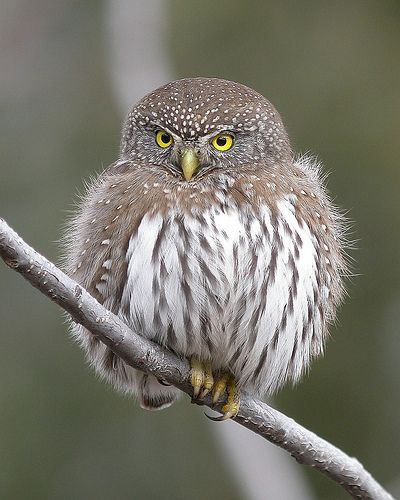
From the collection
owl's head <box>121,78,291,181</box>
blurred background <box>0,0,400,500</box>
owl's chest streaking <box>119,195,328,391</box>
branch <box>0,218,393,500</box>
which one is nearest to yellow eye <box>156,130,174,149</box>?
owl's head <box>121,78,291,181</box>

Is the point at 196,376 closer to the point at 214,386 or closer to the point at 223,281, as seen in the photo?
the point at 214,386

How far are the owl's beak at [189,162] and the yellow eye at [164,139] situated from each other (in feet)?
0.40

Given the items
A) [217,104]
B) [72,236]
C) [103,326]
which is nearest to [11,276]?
[72,236]

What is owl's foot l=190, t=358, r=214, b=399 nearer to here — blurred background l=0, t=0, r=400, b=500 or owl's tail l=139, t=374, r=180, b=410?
owl's tail l=139, t=374, r=180, b=410

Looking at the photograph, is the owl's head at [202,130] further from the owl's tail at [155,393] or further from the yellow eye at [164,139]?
the owl's tail at [155,393]

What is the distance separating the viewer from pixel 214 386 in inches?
192

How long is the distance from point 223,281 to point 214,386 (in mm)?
456

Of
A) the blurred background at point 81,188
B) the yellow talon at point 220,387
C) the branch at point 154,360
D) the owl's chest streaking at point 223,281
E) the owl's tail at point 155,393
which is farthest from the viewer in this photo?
the blurred background at point 81,188

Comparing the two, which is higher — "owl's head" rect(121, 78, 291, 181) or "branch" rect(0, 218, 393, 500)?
"owl's head" rect(121, 78, 291, 181)

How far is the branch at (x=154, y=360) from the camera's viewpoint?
3.90 metres

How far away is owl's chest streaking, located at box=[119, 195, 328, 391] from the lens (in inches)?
187

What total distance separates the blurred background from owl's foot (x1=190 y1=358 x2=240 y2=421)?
2.50 meters

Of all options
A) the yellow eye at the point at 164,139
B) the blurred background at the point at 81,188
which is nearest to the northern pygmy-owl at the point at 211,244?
the yellow eye at the point at 164,139

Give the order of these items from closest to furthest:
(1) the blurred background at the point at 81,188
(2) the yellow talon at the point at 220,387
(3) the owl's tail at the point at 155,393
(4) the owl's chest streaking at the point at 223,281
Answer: (4) the owl's chest streaking at the point at 223,281 → (2) the yellow talon at the point at 220,387 → (3) the owl's tail at the point at 155,393 → (1) the blurred background at the point at 81,188
